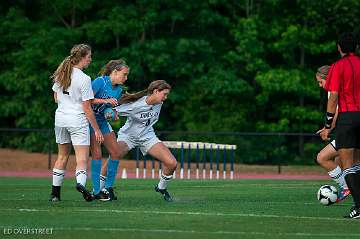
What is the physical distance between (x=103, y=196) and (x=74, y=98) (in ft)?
5.41

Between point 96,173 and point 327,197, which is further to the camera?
point 96,173

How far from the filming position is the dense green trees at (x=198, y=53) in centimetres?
3966

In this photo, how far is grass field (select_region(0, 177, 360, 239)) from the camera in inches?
436

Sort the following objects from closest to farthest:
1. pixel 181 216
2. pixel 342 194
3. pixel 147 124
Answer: pixel 181 216 → pixel 342 194 → pixel 147 124

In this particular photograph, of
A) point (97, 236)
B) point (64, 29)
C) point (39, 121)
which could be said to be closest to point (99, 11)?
point (64, 29)

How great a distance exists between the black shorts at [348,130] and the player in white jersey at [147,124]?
11.8 ft

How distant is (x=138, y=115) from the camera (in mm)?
16375

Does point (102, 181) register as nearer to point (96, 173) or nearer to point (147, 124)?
point (96, 173)

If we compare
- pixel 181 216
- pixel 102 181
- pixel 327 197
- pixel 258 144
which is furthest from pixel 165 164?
pixel 258 144

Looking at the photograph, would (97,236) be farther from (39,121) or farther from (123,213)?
(39,121)

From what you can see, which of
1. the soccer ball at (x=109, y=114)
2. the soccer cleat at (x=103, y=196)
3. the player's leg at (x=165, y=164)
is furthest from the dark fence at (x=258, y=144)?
the soccer ball at (x=109, y=114)

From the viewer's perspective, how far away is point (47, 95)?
4028 centimetres

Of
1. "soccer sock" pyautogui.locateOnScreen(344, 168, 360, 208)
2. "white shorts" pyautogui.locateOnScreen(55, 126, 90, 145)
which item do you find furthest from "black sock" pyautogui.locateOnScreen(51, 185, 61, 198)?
"soccer sock" pyautogui.locateOnScreen(344, 168, 360, 208)

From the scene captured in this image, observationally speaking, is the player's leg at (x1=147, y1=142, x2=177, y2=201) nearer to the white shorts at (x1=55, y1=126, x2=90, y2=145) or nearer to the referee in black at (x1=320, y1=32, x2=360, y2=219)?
the white shorts at (x1=55, y1=126, x2=90, y2=145)
